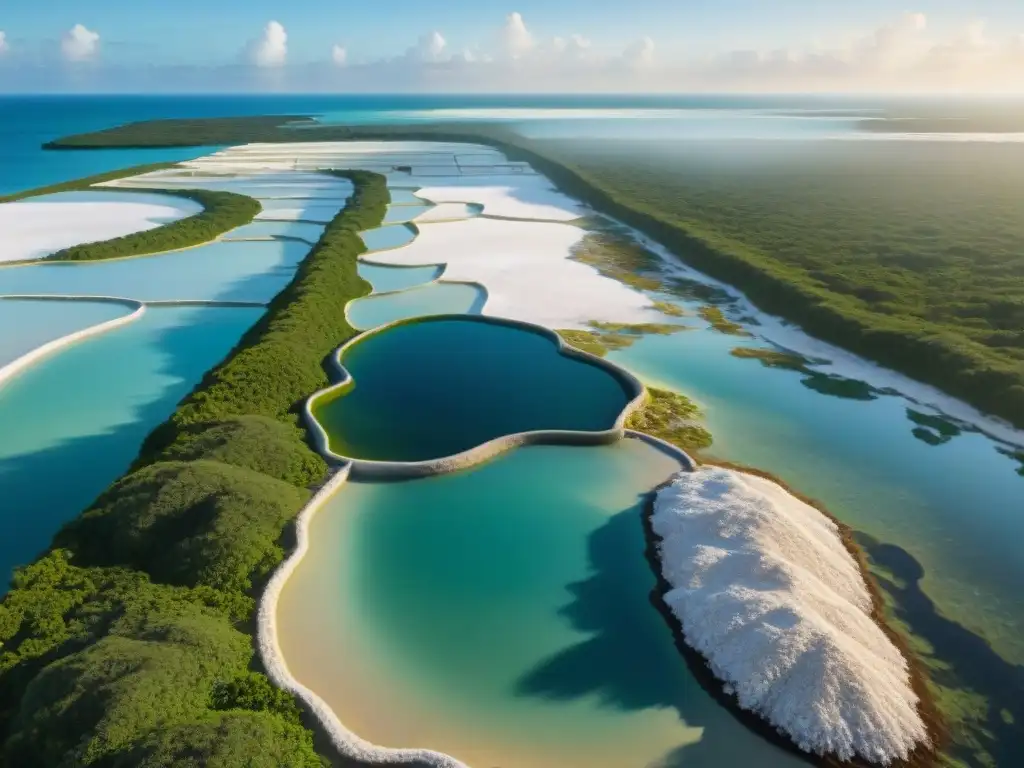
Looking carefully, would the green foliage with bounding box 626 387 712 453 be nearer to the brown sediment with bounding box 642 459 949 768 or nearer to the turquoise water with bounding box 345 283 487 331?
the brown sediment with bounding box 642 459 949 768

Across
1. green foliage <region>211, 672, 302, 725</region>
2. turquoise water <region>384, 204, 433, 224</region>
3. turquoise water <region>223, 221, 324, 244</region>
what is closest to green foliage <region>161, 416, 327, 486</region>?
green foliage <region>211, 672, 302, 725</region>

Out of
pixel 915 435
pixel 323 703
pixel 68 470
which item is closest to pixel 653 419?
pixel 915 435

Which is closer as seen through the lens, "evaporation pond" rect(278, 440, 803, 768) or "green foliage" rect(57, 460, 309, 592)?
"evaporation pond" rect(278, 440, 803, 768)

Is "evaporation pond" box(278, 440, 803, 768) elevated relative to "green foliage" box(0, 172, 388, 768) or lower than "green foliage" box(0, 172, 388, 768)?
lower

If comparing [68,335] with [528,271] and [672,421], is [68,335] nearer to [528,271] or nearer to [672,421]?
[528,271]

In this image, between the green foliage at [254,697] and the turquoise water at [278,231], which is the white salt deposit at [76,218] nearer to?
the turquoise water at [278,231]

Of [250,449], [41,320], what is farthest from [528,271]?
[250,449]
